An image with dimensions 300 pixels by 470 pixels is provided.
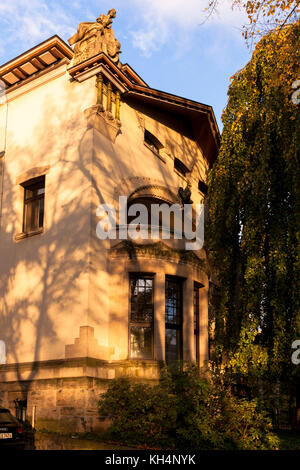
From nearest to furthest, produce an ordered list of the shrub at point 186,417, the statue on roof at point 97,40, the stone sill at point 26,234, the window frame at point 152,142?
the shrub at point 186,417 < the stone sill at point 26,234 < the statue on roof at point 97,40 < the window frame at point 152,142

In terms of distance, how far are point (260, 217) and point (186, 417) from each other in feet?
Result: 17.9

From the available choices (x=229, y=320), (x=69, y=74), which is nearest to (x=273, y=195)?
(x=229, y=320)

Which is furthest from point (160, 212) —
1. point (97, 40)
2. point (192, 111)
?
point (97, 40)

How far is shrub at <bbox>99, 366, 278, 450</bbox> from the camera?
11500 millimetres

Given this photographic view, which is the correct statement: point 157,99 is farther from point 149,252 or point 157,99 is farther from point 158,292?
point 158,292

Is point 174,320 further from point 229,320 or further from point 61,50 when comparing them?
point 61,50

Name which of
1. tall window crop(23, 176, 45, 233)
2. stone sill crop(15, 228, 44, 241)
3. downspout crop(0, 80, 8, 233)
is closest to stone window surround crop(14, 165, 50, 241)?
stone sill crop(15, 228, 44, 241)

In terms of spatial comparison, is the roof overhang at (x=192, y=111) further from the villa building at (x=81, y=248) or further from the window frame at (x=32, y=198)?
the window frame at (x=32, y=198)

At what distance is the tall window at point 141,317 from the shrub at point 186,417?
3302mm

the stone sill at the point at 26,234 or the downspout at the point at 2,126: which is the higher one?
the downspout at the point at 2,126

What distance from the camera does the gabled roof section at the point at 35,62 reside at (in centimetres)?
1805

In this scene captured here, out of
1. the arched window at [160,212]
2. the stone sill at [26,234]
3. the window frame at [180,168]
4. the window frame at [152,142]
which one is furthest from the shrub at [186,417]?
the window frame at [180,168]

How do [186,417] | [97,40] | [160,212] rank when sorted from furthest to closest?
[160,212]
[97,40]
[186,417]

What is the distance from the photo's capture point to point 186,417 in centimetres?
1179
